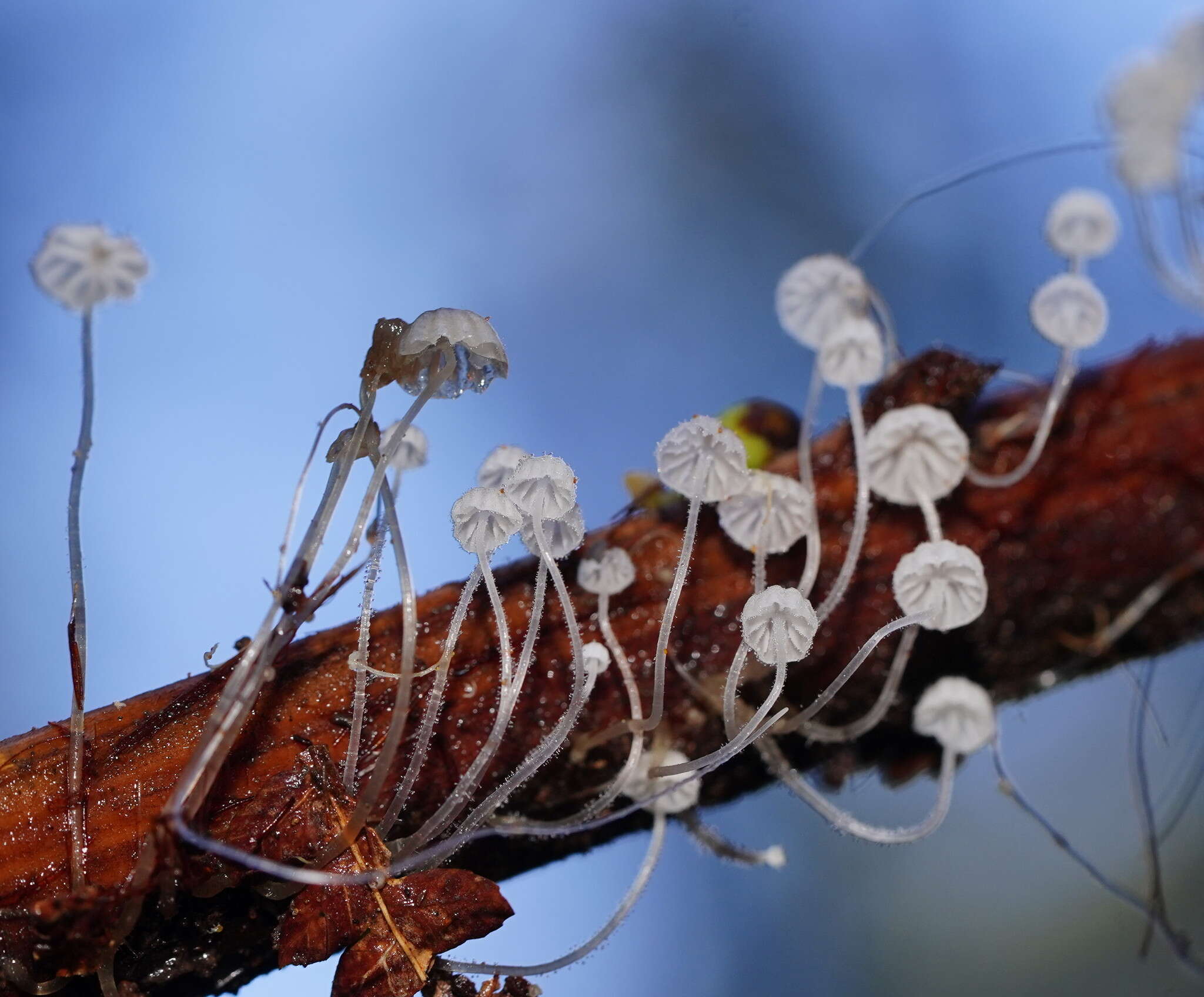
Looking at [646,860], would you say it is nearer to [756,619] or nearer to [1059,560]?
[756,619]

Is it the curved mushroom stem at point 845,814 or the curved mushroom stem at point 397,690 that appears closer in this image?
the curved mushroom stem at point 397,690

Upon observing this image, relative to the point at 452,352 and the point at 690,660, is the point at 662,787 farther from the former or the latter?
the point at 452,352

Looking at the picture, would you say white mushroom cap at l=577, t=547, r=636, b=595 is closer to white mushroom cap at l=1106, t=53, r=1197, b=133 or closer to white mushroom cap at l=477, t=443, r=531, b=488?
white mushroom cap at l=477, t=443, r=531, b=488

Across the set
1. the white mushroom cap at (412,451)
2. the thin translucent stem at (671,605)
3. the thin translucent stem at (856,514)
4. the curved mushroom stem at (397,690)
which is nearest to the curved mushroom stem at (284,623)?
the curved mushroom stem at (397,690)

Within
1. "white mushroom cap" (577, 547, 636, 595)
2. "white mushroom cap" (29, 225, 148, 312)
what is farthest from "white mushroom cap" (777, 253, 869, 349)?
"white mushroom cap" (29, 225, 148, 312)

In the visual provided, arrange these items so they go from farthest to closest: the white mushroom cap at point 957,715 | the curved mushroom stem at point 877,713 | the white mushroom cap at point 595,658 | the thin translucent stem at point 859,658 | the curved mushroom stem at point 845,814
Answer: the white mushroom cap at point 957,715 → the curved mushroom stem at point 877,713 → the curved mushroom stem at point 845,814 → the white mushroom cap at point 595,658 → the thin translucent stem at point 859,658

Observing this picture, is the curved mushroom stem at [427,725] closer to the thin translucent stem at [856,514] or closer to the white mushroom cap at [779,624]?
the white mushroom cap at [779,624]
